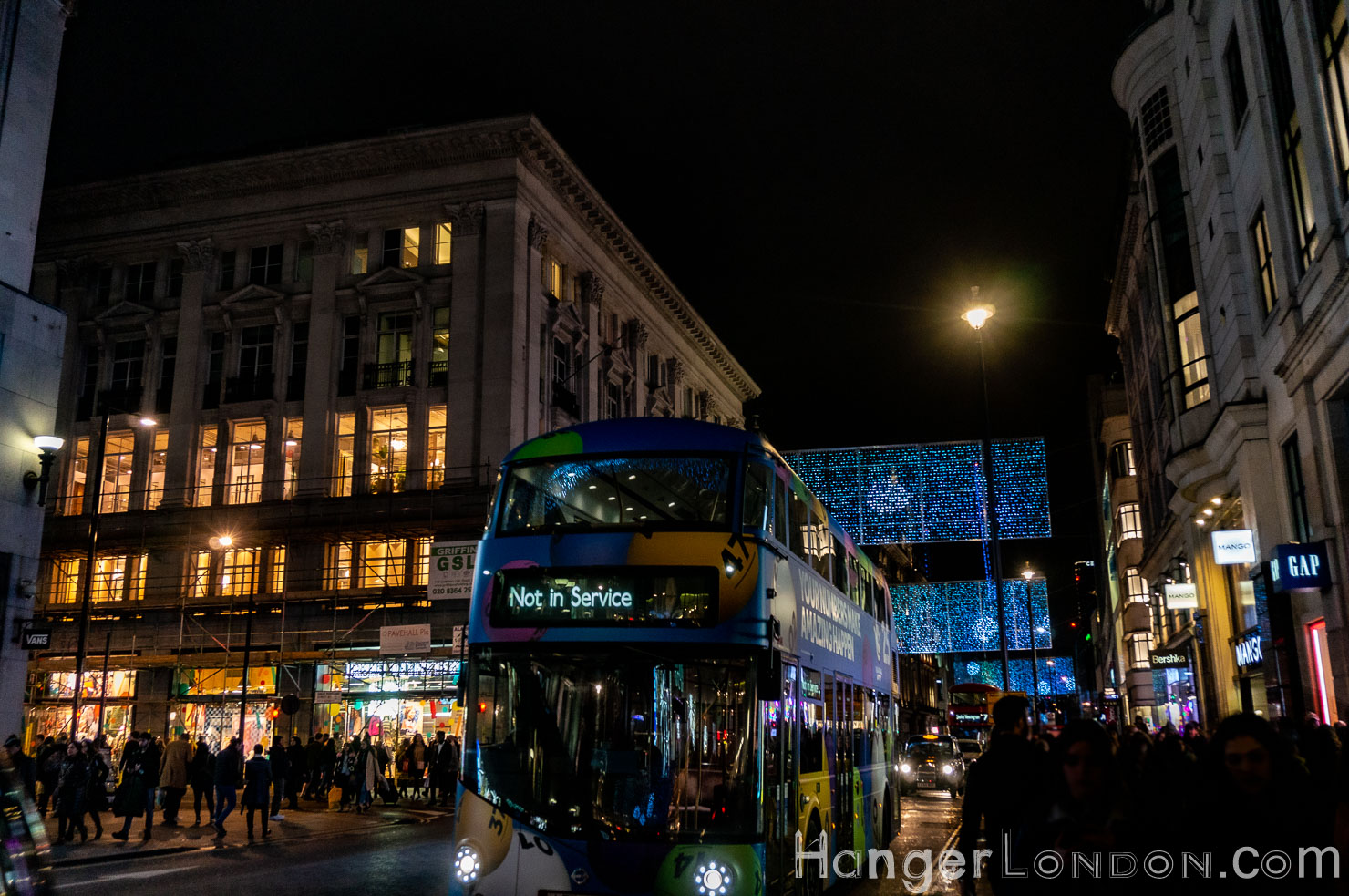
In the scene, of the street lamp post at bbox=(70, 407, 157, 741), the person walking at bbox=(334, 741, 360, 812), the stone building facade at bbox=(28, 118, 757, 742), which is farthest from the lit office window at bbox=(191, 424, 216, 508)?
the person walking at bbox=(334, 741, 360, 812)

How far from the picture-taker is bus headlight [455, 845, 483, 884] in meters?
8.38

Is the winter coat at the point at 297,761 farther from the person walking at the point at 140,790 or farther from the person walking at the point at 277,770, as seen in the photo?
the person walking at the point at 140,790

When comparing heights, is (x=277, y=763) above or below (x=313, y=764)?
above

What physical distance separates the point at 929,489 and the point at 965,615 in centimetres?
1494

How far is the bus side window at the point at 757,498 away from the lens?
31.2 ft

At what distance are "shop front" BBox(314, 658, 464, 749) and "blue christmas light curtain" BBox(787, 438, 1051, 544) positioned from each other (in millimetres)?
13768

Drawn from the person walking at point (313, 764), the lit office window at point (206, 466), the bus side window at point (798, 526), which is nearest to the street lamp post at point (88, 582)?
the person walking at point (313, 764)

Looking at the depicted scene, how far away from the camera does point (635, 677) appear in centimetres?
862

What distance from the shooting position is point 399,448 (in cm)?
3831

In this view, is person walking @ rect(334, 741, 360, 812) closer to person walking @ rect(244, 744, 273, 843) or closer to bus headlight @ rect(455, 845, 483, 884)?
person walking @ rect(244, 744, 273, 843)

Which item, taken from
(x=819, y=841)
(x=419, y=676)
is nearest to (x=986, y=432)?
(x=819, y=841)

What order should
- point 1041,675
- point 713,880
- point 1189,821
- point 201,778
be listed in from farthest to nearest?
point 1041,675
point 201,778
point 713,880
point 1189,821

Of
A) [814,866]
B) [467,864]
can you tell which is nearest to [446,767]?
[814,866]

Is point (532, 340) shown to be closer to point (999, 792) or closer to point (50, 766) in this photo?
point (50, 766)
